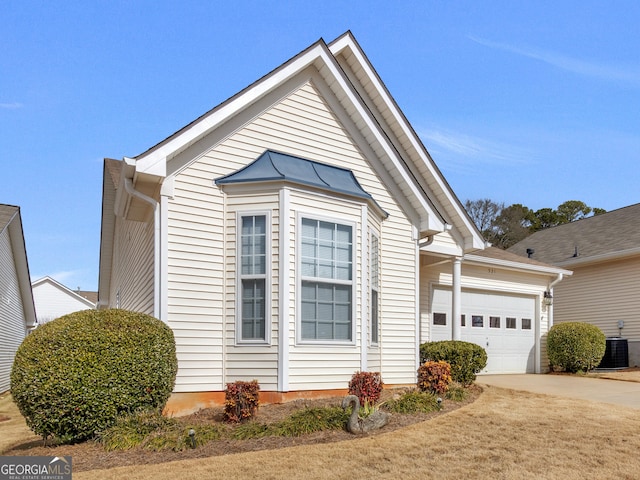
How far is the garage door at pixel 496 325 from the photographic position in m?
16.6

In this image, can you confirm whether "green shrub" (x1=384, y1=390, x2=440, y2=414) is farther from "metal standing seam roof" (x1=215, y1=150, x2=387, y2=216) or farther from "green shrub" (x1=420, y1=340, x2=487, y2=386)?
"metal standing seam roof" (x1=215, y1=150, x2=387, y2=216)

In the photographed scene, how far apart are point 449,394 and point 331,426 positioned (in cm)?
335

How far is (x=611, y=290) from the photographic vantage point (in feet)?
69.6

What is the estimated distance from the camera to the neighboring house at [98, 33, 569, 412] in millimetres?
10016

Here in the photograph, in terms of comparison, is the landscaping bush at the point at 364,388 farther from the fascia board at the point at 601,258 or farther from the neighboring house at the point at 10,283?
the neighboring house at the point at 10,283

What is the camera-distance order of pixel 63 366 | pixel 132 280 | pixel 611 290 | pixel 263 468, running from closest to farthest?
1. pixel 263 468
2. pixel 63 366
3. pixel 132 280
4. pixel 611 290

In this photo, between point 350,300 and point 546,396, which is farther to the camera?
point 546,396

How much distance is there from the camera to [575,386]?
1451 cm

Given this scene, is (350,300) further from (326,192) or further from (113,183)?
(113,183)

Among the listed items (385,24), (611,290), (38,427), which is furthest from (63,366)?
(611,290)

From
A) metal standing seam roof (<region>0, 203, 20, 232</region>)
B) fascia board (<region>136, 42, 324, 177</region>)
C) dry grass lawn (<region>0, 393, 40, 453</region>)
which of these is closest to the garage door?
fascia board (<region>136, 42, 324, 177</region>)

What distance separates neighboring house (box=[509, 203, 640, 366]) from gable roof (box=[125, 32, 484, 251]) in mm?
8328

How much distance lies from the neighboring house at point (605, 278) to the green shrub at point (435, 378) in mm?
11496

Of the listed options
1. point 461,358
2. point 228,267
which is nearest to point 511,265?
point 461,358
